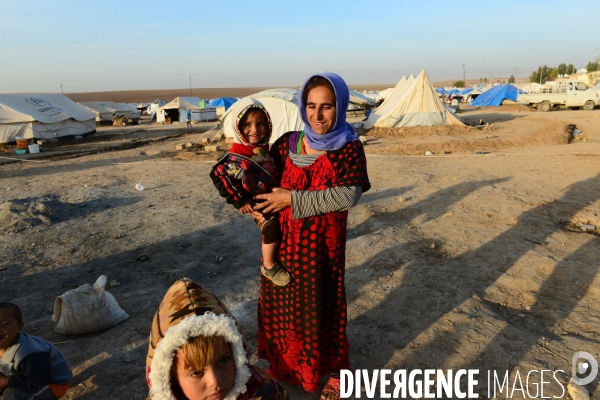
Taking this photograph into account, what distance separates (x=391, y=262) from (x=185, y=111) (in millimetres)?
Result: 27817

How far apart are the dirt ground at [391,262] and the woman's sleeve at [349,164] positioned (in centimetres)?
132

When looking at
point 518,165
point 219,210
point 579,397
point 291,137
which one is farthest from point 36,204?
point 518,165

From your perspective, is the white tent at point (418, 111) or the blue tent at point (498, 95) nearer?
the white tent at point (418, 111)

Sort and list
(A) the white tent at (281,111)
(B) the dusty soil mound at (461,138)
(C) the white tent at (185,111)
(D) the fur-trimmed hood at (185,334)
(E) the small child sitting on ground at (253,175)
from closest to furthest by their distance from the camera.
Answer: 1. (D) the fur-trimmed hood at (185,334)
2. (E) the small child sitting on ground at (253,175)
3. (B) the dusty soil mound at (461,138)
4. (A) the white tent at (281,111)
5. (C) the white tent at (185,111)

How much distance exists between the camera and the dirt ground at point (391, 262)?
2691 mm

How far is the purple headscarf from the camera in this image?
1883 mm

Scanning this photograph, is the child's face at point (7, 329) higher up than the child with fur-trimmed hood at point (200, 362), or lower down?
lower down

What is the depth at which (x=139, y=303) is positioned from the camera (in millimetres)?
3383

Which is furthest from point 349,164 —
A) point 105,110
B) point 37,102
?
point 105,110

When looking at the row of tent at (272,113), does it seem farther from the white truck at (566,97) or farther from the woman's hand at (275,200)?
the woman's hand at (275,200)

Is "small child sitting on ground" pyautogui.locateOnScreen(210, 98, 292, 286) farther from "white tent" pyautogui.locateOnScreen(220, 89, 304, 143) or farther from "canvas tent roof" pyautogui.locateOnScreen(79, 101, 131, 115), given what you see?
"canvas tent roof" pyautogui.locateOnScreen(79, 101, 131, 115)

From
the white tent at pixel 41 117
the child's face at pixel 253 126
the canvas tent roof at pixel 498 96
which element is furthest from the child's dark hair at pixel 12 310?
the canvas tent roof at pixel 498 96

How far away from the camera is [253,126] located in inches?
82.8

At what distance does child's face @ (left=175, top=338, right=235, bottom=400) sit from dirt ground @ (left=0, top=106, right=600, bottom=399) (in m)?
1.08
